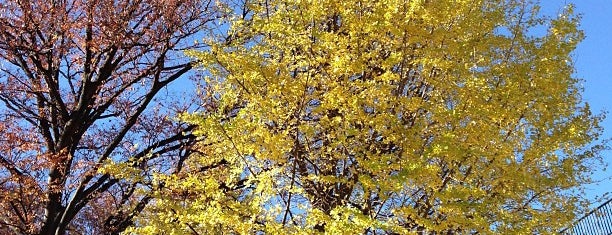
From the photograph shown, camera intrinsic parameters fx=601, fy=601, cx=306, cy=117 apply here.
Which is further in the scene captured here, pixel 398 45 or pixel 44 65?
pixel 44 65

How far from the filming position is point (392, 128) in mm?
6324

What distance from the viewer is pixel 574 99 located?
7.71 m

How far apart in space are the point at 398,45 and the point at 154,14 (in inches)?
221

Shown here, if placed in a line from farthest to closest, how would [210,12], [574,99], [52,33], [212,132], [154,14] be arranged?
[210,12] < [154,14] < [52,33] < [574,99] < [212,132]

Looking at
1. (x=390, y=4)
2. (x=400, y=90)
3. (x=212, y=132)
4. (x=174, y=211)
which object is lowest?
(x=174, y=211)

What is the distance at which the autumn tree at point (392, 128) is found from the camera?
6289mm

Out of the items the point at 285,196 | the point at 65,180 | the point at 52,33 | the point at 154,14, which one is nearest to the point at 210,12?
the point at 154,14

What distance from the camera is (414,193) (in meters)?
Result: 6.93

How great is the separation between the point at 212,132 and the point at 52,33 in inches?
204

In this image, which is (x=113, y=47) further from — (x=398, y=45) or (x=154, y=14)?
(x=398, y=45)

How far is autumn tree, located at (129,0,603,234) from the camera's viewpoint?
6.29 metres

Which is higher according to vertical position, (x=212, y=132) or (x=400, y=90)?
(x=400, y=90)

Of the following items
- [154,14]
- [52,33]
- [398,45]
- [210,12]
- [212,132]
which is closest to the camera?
[212,132]

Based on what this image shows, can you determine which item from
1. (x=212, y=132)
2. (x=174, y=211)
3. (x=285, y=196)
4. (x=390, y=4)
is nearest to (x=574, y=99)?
(x=390, y=4)
